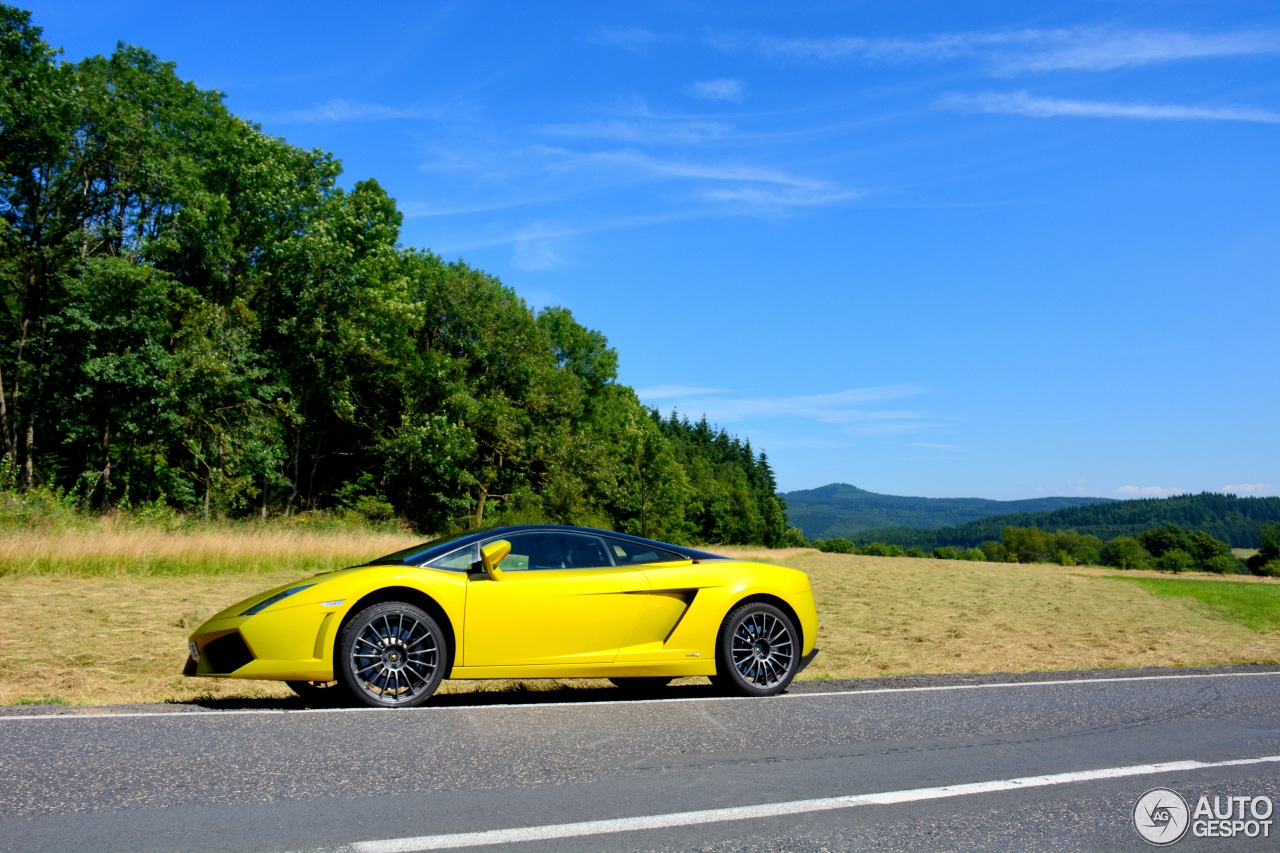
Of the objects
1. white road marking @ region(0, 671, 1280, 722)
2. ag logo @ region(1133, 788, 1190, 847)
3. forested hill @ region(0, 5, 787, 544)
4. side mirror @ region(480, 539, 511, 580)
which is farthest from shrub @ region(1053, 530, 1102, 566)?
ag logo @ region(1133, 788, 1190, 847)

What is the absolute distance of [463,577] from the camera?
7570 mm

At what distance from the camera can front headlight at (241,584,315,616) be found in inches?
281

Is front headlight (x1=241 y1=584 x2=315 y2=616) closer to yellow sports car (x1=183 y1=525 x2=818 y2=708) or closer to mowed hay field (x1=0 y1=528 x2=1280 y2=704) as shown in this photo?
yellow sports car (x1=183 y1=525 x2=818 y2=708)

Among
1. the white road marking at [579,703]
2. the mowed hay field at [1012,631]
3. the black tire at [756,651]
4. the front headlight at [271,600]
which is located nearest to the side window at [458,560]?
the front headlight at [271,600]

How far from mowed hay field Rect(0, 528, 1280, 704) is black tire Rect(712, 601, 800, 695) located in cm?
242

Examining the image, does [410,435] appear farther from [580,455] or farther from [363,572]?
[363,572]

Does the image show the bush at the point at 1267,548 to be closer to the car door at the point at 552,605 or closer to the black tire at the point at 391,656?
the car door at the point at 552,605

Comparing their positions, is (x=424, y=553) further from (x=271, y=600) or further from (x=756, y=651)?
(x=756, y=651)

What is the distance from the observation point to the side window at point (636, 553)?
8203mm

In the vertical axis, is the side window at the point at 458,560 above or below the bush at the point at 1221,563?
above

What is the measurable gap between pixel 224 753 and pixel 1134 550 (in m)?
127

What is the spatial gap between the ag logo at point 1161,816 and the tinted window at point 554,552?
433cm

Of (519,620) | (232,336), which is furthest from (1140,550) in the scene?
(519,620)

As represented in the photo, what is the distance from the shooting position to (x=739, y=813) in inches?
177
